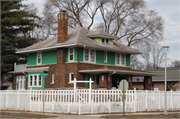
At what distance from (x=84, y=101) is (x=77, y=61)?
34.1 ft

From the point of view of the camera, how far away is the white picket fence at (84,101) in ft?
57.5

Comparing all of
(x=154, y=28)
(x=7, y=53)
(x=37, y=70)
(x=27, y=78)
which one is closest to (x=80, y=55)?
(x=37, y=70)

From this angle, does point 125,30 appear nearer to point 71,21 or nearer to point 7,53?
point 71,21

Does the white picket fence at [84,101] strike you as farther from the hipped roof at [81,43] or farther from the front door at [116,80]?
the front door at [116,80]

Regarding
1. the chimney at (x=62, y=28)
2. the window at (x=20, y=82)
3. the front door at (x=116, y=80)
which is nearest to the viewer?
the chimney at (x=62, y=28)

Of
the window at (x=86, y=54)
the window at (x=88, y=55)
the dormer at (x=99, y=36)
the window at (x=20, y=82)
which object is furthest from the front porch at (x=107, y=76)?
the window at (x=20, y=82)

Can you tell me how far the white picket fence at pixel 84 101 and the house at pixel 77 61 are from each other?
6436mm

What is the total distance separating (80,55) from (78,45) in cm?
131

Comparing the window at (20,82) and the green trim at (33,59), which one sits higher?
the green trim at (33,59)

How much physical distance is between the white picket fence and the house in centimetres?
644

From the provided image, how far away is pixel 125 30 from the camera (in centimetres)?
4578

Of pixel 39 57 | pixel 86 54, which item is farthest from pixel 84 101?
pixel 39 57

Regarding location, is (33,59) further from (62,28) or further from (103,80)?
(103,80)

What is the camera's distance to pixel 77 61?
27.3 metres
